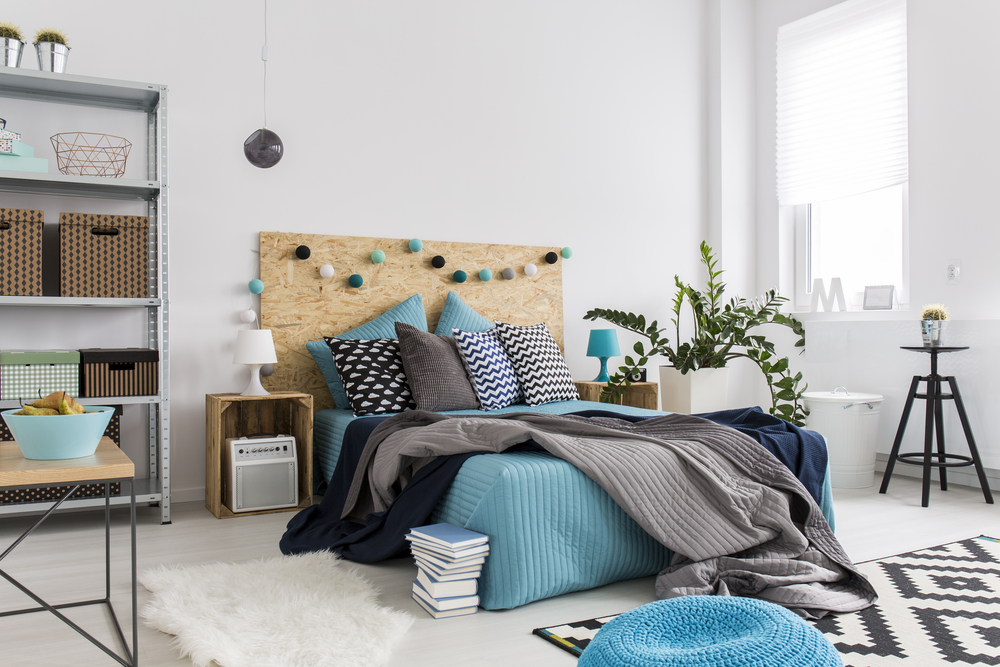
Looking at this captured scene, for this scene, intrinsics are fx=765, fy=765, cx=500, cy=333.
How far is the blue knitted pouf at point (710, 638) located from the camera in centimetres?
147

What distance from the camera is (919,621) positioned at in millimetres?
2256

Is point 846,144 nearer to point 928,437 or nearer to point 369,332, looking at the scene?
point 928,437

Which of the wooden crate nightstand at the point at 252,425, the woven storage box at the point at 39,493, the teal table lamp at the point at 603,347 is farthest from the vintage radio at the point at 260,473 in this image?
the teal table lamp at the point at 603,347

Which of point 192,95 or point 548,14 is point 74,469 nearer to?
point 192,95

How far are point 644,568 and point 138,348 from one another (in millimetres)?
2608

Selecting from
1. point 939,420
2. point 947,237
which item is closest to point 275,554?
point 939,420

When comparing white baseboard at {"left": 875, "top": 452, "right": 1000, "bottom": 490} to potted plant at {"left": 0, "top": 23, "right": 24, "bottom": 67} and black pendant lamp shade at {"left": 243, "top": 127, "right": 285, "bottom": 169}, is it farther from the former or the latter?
potted plant at {"left": 0, "top": 23, "right": 24, "bottom": 67}

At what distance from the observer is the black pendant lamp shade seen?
3783 millimetres

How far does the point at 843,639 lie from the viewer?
6.98 feet

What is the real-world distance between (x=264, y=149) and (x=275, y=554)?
1.96 m

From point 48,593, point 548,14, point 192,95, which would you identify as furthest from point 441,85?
point 48,593

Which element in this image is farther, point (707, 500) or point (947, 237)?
point (947, 237)

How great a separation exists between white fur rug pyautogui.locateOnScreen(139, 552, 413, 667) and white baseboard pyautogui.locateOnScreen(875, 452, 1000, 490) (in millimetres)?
3297

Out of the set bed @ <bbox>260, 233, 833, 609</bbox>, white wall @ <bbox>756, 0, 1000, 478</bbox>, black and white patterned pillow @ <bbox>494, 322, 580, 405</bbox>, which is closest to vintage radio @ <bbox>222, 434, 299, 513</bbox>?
bed @ <bbox>260, 233, 833, 609</bbox>
